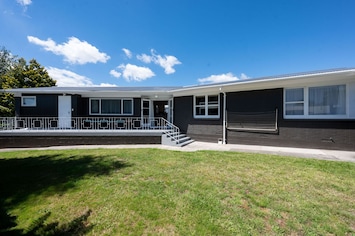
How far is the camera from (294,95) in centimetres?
823

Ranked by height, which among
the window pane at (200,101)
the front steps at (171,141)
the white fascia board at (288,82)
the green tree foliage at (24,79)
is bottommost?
the front steps at (171,141)

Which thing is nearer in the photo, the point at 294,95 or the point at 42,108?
the point at 294,95

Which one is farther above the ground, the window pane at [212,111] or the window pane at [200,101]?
the window pane at [200,101]

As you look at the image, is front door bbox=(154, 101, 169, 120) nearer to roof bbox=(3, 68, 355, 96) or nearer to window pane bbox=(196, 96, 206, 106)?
roof bbox=(3, 68, 355, 96)

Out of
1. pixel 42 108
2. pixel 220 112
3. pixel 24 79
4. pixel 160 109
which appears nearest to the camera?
pixel 220 112

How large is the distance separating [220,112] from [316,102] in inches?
184

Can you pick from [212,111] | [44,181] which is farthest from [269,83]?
[44,181]

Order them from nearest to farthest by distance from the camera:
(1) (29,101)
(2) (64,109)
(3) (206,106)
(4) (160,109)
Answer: (3) (206,106), (2) (64,109), (1) (29,101), (4) (160,109)

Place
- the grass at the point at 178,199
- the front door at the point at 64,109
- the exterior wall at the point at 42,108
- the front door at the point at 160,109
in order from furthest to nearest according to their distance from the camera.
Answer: the front door at the point at 160,109 → the exterior wall at the point at 42,108 → the front door at the point at 64,109 → the grass at the point at 178,199

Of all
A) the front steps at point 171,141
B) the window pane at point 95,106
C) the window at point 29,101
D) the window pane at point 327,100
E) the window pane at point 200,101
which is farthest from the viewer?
the window pane at point 95,106

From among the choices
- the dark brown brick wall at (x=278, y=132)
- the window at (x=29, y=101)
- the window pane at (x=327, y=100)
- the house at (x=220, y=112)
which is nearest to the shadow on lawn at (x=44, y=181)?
the house at (x=220, y=112)

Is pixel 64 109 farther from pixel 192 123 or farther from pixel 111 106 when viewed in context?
pixel 192 123

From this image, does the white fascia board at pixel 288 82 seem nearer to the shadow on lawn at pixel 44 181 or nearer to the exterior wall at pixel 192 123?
the exterior wall at pixel 192 123

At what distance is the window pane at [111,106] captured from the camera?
1319 cm
